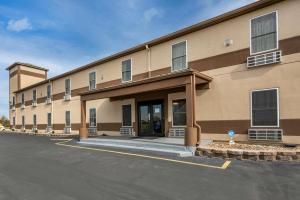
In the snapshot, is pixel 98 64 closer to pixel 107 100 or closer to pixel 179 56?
pixel 107 100

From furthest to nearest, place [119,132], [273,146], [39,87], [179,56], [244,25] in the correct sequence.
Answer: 1. [39,87]
2. [119,132]
3. [179,56]
4. [244,25]
5. [273,146]

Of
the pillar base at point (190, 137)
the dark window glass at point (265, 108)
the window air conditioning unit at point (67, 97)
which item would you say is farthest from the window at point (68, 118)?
the dark window glass at point (265, 108)

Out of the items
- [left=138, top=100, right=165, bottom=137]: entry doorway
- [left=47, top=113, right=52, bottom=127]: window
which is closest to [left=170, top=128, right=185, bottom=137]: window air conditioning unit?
[left=138, top=100, right=165, bottom=137]: entry doorway

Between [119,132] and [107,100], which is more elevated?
[107,100]

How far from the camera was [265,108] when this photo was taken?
420 inches

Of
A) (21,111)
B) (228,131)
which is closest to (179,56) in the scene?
(228,131)

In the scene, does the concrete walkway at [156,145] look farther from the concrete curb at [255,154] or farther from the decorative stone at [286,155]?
the decorative stone at [286,155]

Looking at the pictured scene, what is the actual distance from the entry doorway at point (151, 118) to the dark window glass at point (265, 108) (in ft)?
18.3

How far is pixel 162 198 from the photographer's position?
5480 millimetres

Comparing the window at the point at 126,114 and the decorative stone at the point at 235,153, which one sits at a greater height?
the window at the point at 126,114

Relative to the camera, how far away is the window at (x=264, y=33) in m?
10.5

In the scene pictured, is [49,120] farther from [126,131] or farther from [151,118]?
[151,118]

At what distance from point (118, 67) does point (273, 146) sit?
37.5ft

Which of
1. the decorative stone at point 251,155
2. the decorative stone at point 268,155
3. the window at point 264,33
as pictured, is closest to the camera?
the decorative stone at point 268,155
